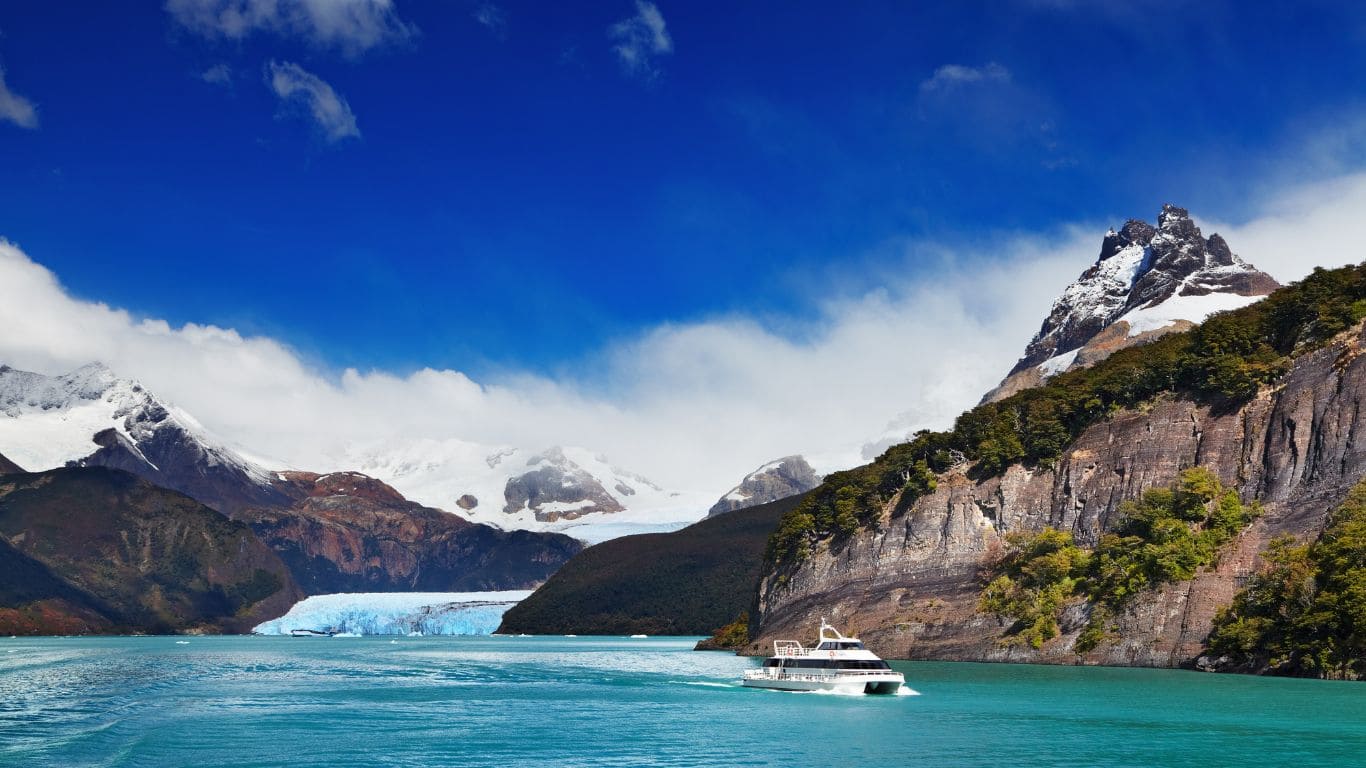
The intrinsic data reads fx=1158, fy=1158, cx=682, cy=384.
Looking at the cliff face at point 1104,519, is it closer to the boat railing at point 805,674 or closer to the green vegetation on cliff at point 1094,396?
the green vegetation on cliff at point 1094,396

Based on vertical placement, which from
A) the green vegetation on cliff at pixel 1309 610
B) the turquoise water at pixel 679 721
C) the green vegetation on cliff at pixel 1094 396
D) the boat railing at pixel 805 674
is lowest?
the turquoise water at pixel 679 721

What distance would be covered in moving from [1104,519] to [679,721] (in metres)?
66.7

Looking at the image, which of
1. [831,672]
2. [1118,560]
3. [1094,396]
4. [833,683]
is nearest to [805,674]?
[831,672]

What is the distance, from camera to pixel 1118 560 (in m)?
106

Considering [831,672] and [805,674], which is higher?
[831,672]

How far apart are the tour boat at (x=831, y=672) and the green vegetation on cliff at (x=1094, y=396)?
47618 mm

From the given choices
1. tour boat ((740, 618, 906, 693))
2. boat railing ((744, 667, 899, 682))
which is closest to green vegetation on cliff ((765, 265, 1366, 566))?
tour boat ((740, 618, 906, 693))

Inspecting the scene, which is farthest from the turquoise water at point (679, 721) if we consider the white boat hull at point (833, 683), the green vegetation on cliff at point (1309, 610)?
the green vegetation on cliff at point (1309, 610)

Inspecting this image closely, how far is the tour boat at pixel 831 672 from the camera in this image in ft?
271

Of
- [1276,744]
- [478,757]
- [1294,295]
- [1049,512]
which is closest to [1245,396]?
[1294,295]

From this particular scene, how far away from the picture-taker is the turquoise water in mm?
52812

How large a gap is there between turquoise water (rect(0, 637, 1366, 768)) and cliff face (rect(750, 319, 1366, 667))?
735cm

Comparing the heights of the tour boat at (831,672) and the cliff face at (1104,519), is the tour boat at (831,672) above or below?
below

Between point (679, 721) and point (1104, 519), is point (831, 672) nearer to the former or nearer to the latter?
point (679, 721)
